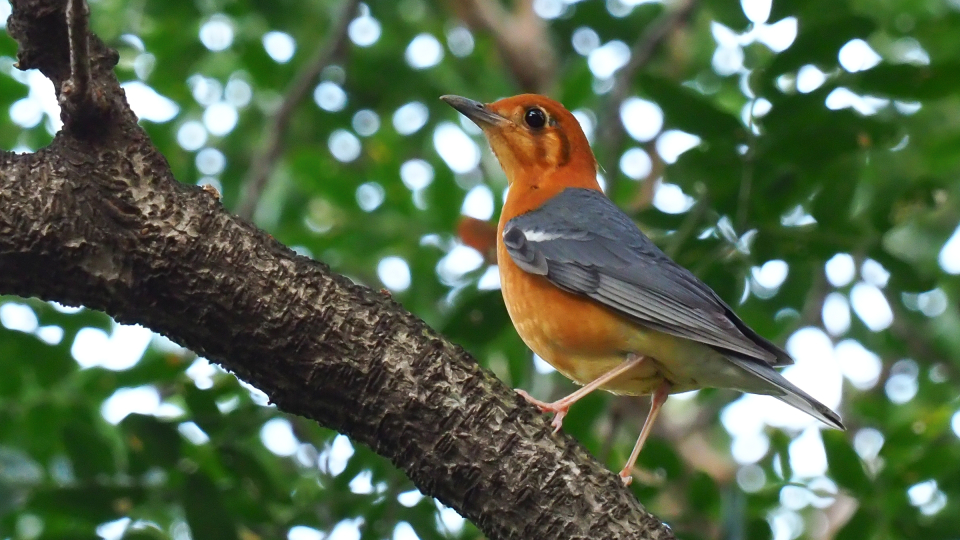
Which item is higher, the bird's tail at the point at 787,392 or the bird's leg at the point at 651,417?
the bird's tail at the point at 787,392

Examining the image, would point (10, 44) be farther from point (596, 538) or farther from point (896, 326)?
point (896, 326)

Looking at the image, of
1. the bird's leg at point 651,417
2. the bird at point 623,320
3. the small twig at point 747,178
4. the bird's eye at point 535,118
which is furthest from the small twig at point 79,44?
the bird's eye at point 535,118

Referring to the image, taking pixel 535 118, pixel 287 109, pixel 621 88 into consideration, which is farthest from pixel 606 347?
pixel 287 109

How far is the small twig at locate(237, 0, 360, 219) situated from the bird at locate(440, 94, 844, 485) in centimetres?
251

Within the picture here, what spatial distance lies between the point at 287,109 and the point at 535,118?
242cm

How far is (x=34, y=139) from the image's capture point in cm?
716

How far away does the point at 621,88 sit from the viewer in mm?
8047

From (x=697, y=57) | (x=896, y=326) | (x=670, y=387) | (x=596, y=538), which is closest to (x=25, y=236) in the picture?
(x=596, y=538)

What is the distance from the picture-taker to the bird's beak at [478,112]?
670 centimetres

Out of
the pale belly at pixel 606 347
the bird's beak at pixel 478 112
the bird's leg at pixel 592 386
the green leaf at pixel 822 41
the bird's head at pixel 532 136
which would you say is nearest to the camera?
the bird's leg at pixel 592 386

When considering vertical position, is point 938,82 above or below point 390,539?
above

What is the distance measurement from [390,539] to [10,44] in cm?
405

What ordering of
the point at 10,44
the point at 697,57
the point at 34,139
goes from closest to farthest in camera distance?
the point at 10,44 → the point at 34,139 → the point at 697,57

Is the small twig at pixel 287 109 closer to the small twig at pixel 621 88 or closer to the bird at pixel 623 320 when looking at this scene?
the small twig at pixel 621 88
